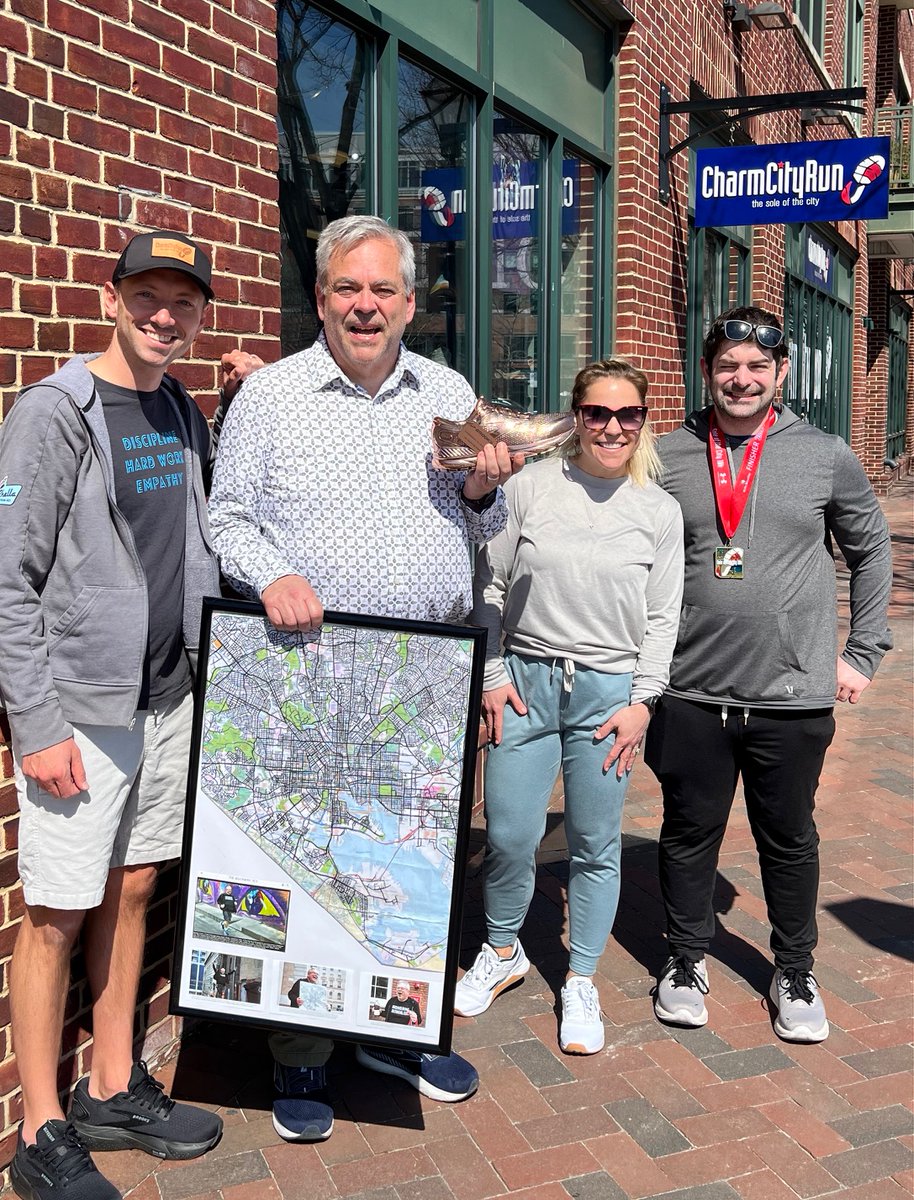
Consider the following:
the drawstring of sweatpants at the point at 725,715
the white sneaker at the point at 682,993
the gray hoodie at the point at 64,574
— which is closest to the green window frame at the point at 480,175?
the gray hoodie at the point at 64,574

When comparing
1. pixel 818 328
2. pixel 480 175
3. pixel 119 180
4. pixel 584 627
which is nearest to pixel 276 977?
pixel 584 627

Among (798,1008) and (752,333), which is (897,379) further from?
(798,1008)

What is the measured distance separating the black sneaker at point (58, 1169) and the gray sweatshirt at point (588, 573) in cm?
157

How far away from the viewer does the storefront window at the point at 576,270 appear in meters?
6.77

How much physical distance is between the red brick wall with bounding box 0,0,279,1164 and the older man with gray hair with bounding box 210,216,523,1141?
1.75 feet

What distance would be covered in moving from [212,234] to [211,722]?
147 cm

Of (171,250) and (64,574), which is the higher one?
(171,250)

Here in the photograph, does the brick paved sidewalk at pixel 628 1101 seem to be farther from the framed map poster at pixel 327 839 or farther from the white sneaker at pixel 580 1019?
the framed map poster at pixel 327 839

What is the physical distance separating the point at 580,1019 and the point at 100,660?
5.97 feet

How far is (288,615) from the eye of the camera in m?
2.66

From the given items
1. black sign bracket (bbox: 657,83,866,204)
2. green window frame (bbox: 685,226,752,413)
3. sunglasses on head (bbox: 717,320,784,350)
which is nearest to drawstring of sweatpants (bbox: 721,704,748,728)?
sunglasses on head (bbox: 717,320,784,350)

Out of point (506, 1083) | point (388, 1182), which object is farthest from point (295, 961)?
point (506, 1083)

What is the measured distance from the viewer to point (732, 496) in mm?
3424

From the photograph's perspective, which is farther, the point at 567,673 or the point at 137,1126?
the point at 567,673
